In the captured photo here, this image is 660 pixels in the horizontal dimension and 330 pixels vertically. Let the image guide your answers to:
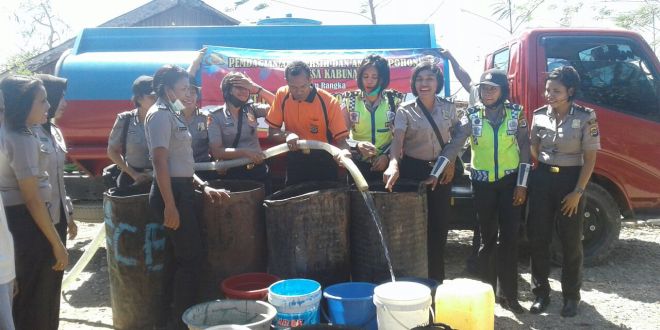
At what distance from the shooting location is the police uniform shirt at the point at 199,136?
13.3 ft

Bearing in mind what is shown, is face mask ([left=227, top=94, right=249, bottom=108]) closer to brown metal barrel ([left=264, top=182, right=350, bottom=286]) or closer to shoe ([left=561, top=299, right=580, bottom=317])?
brown metal barrel ([left=264, top=182, right=350, bottom=286])

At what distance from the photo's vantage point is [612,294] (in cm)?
446

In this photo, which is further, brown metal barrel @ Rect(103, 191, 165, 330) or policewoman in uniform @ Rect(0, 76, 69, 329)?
brown metal barrel @ Rect(103, 191, 165, 330)

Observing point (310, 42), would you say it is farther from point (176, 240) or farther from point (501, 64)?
point (176, 240)

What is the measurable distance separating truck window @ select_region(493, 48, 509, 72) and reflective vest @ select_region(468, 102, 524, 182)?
5.53ft

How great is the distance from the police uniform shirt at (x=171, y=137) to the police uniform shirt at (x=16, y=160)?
576mm

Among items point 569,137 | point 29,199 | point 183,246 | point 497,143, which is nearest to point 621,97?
point 569,137

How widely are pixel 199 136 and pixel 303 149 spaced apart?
0.86 meters

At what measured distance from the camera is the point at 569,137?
148 inches

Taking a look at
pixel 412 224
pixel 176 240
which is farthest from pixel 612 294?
pixel 176 240

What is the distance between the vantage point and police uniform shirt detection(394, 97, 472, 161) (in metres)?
3.76

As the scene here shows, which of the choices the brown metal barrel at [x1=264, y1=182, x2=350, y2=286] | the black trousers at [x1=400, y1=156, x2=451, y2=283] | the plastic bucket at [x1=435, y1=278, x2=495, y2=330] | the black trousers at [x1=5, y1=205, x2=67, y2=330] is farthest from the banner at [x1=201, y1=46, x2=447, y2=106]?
the plastic bucket at [x1=435, y1=278, x2=495, y2=330]

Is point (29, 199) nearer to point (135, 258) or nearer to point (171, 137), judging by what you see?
point (171, 137)

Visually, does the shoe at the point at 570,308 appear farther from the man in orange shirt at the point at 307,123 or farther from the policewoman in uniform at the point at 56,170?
the policewoman in uniform at the point at 56,170
